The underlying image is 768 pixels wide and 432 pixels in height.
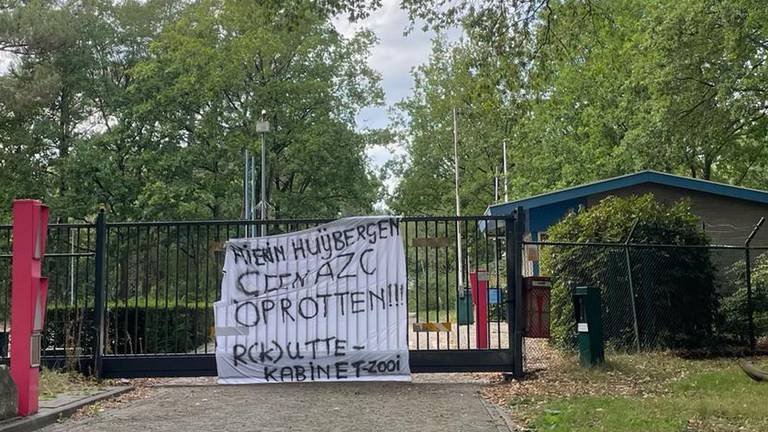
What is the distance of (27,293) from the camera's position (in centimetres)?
712

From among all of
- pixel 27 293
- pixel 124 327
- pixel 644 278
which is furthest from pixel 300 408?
pixel 644 278

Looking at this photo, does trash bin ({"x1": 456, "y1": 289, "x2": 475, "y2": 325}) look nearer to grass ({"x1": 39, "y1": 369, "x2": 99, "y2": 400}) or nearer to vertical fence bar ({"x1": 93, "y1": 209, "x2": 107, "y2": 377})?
vertical fence bar ({"x1": 93, "y1": 209, "x2": 107, "y2": 377})

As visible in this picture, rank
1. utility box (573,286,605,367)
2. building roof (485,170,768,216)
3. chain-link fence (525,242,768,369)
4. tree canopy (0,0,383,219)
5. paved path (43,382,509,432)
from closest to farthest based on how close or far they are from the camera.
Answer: paved path (43,382,509,432)
utility box (573,286,605,367)
chain-link fence (525,242,768,369)
building roof (485,170,768,216)
tree canopy (0,0,383,219)

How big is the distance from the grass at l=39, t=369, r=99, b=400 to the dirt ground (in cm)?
59

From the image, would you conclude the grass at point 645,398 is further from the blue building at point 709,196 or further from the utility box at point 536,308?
the blue building at point 709,196

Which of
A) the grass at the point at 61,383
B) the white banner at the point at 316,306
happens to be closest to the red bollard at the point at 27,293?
the grass at the point at 61,383

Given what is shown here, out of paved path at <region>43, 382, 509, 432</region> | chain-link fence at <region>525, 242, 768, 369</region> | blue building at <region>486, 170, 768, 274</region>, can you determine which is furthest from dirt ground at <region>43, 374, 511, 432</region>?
blue building at <region>486, 170, 768, 274</region>

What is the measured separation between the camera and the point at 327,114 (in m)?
35.7

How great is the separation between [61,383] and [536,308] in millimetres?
5979

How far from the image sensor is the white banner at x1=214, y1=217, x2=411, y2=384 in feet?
29.9

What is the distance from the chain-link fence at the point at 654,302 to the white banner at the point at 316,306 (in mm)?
3500

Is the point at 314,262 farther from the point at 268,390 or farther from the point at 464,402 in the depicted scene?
the point at 464,402

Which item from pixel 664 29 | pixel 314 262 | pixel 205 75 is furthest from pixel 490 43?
pixel 205 75

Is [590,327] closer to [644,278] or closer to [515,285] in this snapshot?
[515,285]
